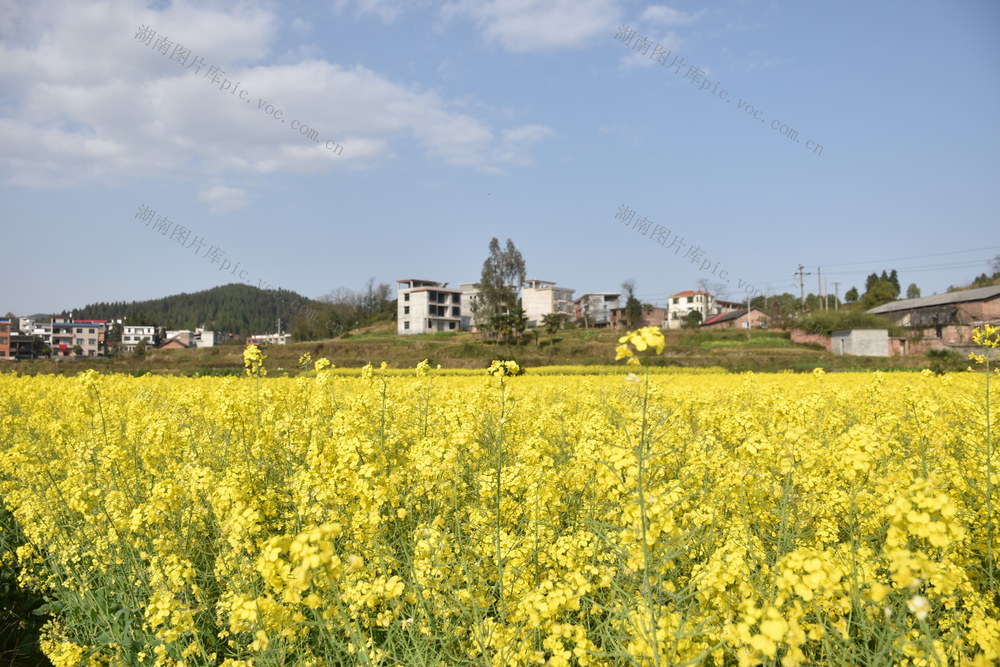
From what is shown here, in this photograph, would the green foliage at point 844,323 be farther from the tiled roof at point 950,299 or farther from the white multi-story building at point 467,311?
the white multi-story building at point 467,311

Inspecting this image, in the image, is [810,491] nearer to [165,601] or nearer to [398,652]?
[398,652]

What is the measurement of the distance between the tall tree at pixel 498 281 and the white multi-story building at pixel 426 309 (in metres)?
8.04

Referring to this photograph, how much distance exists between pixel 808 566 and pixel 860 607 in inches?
38.1

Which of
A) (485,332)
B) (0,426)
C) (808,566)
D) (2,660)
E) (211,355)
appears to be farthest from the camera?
(485,332)

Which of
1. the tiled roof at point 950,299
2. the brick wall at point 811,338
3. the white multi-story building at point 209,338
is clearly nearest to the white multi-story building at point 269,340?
the white multi-story building at point 209,338

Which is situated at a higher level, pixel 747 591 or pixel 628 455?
pixel 628 455

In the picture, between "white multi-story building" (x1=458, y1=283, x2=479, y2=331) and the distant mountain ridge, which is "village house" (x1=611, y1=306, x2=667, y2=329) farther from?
the distant mountain ridge

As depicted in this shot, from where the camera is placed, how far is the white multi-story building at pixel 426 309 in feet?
252

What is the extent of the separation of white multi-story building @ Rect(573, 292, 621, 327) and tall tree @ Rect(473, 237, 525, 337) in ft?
44.0

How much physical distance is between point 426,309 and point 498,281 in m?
12.0

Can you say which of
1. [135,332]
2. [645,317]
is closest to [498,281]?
[645,317]

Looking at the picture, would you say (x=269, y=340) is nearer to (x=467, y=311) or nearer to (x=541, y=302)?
(x=467, y=311)

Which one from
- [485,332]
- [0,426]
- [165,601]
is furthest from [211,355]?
[165,601]

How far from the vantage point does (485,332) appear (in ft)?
189
